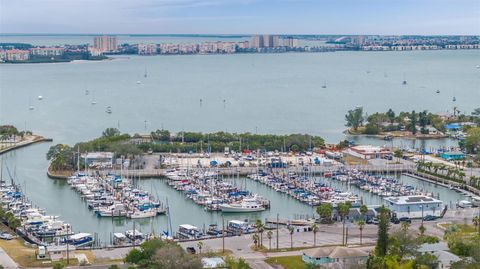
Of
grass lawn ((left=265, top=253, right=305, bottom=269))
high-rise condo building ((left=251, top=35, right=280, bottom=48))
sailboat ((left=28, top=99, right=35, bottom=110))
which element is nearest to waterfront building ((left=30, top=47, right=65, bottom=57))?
high-rise condo building ((left=251, top=35, right=280, bottom=48))

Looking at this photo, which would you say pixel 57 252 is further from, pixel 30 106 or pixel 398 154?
pixel 30 106

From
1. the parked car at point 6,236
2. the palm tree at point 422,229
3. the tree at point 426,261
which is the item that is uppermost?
the tree at point 426,261

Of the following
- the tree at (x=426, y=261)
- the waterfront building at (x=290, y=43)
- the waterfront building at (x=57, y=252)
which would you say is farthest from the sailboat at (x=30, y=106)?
the waterfront building at (x=290, y=43)

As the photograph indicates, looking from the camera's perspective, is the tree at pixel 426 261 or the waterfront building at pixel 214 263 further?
the waterfront building at pixel 214 263

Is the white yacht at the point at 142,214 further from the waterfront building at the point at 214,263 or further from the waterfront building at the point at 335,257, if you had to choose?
the waterfront building at the point at 335,257

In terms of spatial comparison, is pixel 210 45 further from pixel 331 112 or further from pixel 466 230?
pixel 466 230

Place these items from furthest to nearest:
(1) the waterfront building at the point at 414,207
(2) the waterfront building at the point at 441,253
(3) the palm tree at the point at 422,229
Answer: (1) the waterfront building at the point at 414,207, (3) the palm tree at the point at 422,229, (2) the waterfront building at the point at 441,253
